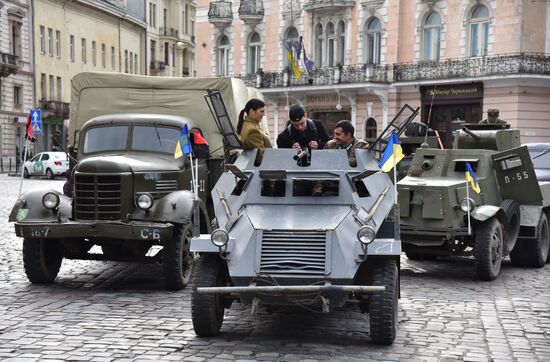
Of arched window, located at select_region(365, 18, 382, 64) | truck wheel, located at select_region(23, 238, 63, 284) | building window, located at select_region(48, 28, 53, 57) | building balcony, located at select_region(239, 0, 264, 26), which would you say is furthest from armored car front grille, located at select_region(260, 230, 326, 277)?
building window, located at select_region(48, 28, 53, 57)

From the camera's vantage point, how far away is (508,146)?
43.1 ft

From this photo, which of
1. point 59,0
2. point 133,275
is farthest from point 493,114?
point 59,0

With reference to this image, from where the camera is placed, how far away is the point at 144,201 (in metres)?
10.2

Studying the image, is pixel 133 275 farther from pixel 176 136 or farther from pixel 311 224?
pixel 311 224

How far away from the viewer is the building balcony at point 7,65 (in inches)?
1976

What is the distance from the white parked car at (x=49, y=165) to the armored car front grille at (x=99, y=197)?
1201 inches

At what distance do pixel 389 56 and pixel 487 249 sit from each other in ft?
85.9

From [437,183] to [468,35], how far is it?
77.3 feet

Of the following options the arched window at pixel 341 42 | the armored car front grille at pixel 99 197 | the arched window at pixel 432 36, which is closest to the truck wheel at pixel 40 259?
the armored car front grille at pixel 99 197

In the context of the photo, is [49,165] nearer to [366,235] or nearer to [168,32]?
[366,235]

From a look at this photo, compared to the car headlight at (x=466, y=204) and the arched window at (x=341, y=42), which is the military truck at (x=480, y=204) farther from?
the arched window at (x=341, y=42)

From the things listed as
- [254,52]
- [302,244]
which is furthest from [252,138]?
[254,52]

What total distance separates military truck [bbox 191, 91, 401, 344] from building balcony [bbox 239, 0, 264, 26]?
33353 mm

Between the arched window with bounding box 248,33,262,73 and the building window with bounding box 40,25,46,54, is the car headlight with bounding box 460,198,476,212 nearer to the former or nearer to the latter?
the arched window with bounding box 248,33,262,73
